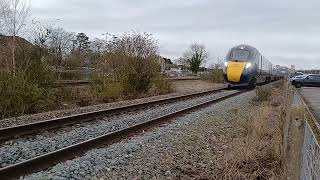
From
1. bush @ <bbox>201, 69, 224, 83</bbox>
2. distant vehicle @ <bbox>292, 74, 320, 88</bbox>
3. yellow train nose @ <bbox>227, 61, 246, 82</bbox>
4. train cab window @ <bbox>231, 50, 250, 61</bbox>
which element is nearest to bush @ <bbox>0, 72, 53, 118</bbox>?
yellow train nose @ <bbox>227, 61, 246, 82</bbox>

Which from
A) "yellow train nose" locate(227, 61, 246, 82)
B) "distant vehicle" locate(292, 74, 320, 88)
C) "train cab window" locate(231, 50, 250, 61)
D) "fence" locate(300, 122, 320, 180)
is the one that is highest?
"train cab window" locate(231, 50, 250, 61)

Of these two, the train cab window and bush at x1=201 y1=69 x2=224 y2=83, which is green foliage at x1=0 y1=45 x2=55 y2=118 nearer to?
the train cab window

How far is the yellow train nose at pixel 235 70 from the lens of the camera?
107 feet

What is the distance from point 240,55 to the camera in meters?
33.1

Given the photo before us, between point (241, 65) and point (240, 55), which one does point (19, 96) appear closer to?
point (241, 65)

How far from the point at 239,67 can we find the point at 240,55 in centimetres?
104

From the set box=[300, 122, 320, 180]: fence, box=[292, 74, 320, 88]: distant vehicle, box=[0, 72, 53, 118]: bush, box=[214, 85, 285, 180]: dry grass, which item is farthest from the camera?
box=[292, 74, 320, 88]: distant vehicle

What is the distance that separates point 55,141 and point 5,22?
11.6m

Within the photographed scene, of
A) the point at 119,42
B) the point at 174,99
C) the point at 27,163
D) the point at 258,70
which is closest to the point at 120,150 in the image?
the point at 27,163

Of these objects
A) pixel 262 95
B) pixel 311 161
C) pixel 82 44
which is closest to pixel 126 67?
pixel 262 95

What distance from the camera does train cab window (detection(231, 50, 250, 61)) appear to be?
3288cm

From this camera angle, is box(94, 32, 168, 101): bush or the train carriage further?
the train carriage

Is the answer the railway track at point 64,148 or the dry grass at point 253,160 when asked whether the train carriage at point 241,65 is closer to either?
the railway track at point 64,148

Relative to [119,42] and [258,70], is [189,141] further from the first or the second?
[258,70]
